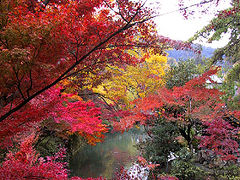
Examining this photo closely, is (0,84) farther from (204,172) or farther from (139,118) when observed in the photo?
(204,172)

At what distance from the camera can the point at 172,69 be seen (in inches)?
353

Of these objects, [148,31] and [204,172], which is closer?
[148,31]

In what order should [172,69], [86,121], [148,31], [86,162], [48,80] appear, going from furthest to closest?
1. [86,162]
2. [172,69]
3. [86,121]
4. [148,31]
5. [48,80]

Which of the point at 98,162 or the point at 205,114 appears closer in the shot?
the point at 205,114

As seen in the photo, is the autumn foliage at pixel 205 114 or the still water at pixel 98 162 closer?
the autumn foliage at pixel 205 114

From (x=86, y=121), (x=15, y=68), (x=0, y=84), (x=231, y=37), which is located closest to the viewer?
(x=15, y=68)

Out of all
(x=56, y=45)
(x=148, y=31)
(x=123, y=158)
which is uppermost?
(x=148, y=31)

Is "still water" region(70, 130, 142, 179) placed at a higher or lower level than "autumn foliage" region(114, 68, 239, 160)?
lower

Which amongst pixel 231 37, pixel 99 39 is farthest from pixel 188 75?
pixel 99 39

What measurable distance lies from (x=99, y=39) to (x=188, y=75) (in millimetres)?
→ 6751

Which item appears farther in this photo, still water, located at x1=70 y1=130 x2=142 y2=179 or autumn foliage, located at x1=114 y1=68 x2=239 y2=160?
still water, located at x1=70 y1=130 x2=142 y2=179

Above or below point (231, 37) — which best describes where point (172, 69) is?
below

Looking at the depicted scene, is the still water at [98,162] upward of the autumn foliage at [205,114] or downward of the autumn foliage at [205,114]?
downward

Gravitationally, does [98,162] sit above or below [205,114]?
below
